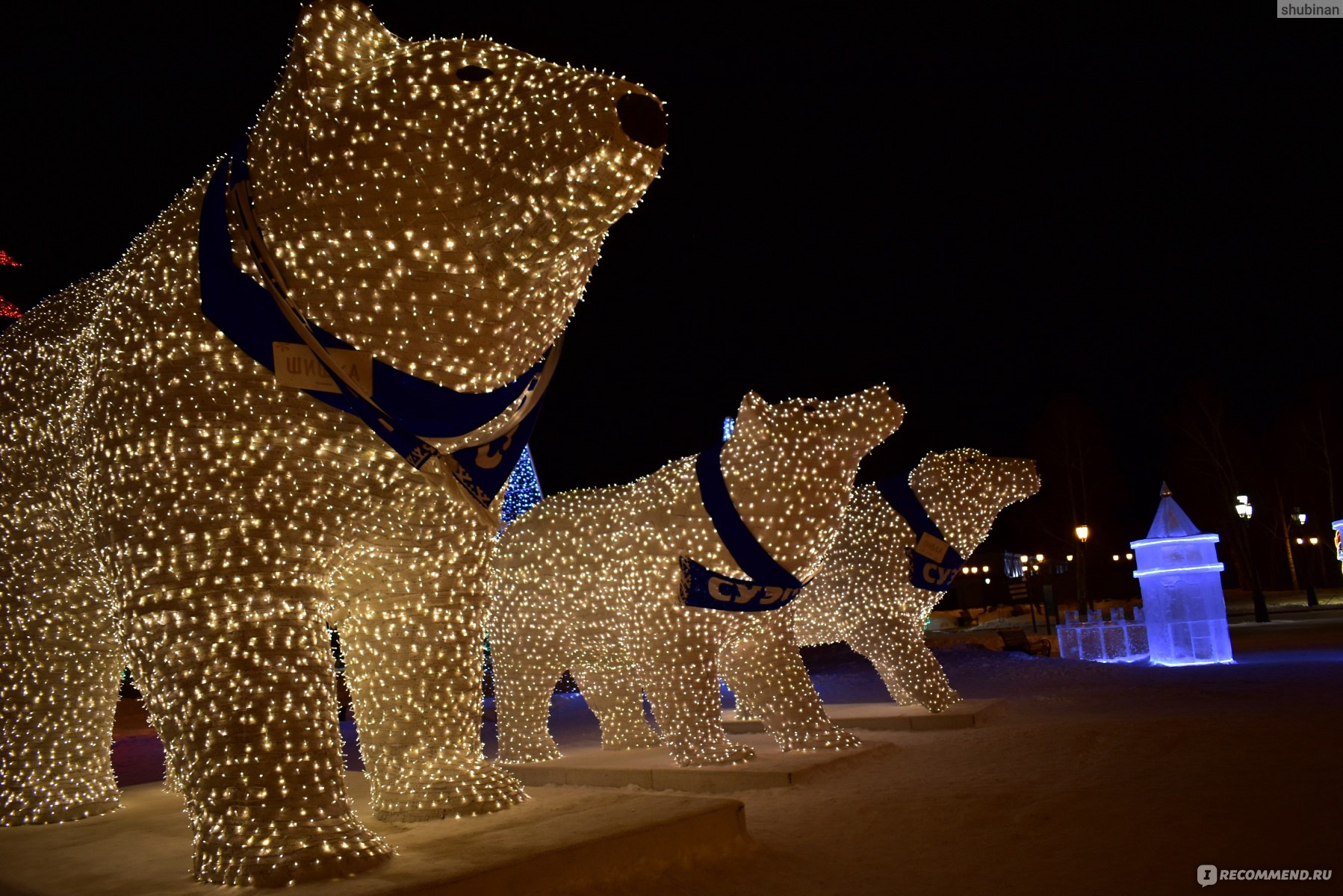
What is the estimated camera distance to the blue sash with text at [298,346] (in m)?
3.11

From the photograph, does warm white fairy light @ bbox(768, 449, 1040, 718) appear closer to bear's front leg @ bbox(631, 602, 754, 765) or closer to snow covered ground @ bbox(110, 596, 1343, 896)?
snow covered ground @ bbox(110, 596, 1343, 896)

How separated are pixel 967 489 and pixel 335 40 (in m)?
6.20

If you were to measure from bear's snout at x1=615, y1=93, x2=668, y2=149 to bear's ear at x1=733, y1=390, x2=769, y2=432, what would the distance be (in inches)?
108

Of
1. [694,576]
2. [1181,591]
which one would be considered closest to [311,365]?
[694,576]

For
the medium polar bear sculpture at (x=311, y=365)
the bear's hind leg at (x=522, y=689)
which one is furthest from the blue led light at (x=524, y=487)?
the medium polar bear sculpture at (x=311, y=365)

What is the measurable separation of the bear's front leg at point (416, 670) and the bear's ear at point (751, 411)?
7.62 feet

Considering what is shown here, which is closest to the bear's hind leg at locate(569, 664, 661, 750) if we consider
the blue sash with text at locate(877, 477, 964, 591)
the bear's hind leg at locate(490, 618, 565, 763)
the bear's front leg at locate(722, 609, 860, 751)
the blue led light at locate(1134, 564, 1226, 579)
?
the bear's hind leg at locate(490, 618, 565, 763)

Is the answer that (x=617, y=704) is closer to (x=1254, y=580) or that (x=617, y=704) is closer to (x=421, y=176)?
(x=421, y=176)

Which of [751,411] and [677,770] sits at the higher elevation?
[751,411]

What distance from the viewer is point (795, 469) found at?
5.56 m

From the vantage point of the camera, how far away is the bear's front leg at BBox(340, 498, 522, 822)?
358 cm

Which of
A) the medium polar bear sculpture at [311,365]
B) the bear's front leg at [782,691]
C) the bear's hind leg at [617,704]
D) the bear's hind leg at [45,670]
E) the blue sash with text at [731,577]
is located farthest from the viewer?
the bear's hind leg at [617,704]

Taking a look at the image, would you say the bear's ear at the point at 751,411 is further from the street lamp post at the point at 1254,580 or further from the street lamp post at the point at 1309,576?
the street lamp post at the point at 1309,576

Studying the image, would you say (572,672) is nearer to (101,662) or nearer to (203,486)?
(101,662)
